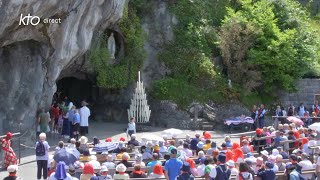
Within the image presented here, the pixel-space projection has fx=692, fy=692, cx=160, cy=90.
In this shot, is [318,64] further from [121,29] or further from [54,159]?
[54,159]

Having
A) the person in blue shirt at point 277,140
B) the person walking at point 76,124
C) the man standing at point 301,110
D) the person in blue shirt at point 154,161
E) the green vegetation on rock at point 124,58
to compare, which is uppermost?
the green vegetation on rock at point 124,58

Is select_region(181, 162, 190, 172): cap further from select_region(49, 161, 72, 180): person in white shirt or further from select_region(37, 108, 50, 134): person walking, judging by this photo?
select_region(37, 108, 50, 134): person walking

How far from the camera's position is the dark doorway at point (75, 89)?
36.4 metres

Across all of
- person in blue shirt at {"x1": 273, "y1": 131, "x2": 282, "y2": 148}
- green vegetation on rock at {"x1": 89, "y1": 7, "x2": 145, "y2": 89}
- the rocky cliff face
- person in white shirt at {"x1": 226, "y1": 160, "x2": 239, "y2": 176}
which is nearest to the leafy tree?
green vegetation on rock at {"x1": 89, "y1": 7, "x2": 145, "y2": 89}

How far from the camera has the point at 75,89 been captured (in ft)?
123

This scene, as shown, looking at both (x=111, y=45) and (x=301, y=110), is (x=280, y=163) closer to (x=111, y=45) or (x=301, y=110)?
(x=301, y=110)

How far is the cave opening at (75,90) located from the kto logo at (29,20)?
1264 cm

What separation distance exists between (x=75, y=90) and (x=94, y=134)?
28.8 ft

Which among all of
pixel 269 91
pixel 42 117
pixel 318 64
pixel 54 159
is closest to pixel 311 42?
pixel 318 64

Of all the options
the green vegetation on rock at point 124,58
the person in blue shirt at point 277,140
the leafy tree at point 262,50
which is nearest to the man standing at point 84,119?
the green vegetation on rock at point 124,58

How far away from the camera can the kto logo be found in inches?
894

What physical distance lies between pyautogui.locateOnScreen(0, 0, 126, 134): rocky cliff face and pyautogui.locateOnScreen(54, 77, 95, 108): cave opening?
28.6ft

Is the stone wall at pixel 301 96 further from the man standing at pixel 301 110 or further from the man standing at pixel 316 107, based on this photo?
the man standing at pixel 301 110

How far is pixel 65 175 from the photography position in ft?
47.3
